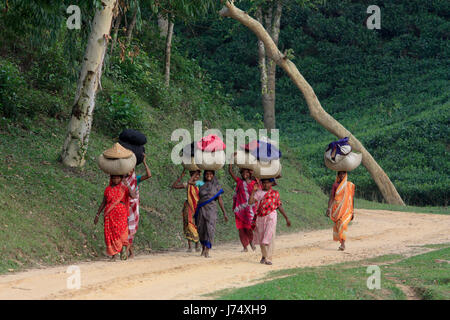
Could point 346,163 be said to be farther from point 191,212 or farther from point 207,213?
point 191,212

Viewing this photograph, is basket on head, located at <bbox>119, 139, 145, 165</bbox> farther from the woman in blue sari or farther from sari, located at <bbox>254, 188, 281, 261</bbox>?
sari, located at <bbox>254, 188, 281, 261</bbox>

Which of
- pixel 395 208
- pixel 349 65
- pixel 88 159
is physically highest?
pixel 349 65

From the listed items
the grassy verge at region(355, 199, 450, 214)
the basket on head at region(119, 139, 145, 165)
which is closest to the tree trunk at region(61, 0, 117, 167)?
the basket on head at region(119, 139, 145, 165)

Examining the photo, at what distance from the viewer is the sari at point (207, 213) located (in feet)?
41.1

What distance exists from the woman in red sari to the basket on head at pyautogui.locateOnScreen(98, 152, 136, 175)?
186mm

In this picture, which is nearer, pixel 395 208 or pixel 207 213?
pixel 207 213

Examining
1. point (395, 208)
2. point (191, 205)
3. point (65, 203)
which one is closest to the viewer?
point (191, 205)

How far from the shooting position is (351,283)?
975 cm

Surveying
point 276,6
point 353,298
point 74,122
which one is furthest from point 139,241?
point 276,6

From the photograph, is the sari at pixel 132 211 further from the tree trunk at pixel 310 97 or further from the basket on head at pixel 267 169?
the tree trunk at pixel 310 97

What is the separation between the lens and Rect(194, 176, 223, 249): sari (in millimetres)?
12539

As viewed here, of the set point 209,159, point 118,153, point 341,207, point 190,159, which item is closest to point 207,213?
point 209,159

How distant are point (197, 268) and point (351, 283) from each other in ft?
7.80
